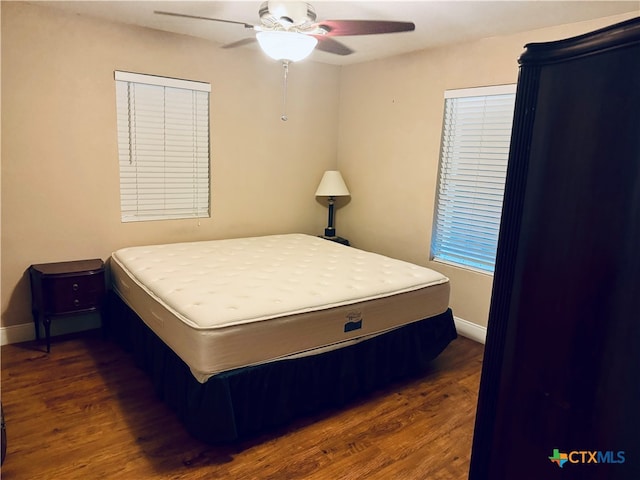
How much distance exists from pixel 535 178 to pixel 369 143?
3.45m

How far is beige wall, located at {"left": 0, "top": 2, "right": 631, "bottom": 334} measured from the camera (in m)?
3.02

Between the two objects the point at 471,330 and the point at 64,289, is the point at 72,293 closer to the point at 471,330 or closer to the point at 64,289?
the point at 64,289

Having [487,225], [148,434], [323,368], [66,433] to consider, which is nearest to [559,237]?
[323,368]

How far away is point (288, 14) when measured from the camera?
7.34 feet

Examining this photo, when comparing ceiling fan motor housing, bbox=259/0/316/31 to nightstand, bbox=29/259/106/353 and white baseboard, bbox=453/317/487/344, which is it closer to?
nightstand, bbox=29/259/106/353

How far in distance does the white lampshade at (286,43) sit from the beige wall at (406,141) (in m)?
1.67

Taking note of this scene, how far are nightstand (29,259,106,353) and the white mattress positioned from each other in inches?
6.6

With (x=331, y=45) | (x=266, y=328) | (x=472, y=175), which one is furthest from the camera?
(x=472, y=175)

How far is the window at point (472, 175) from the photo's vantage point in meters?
3.29

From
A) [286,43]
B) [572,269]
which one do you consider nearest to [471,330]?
[286,43]

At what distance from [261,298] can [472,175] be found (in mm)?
2099

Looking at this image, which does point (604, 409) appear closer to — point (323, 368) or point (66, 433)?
point (323, 368)

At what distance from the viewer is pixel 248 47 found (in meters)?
3.85

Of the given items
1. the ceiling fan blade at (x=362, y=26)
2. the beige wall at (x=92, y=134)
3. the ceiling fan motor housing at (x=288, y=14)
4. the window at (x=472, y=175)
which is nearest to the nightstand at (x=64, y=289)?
the beige wall at (x=92, y=134)
